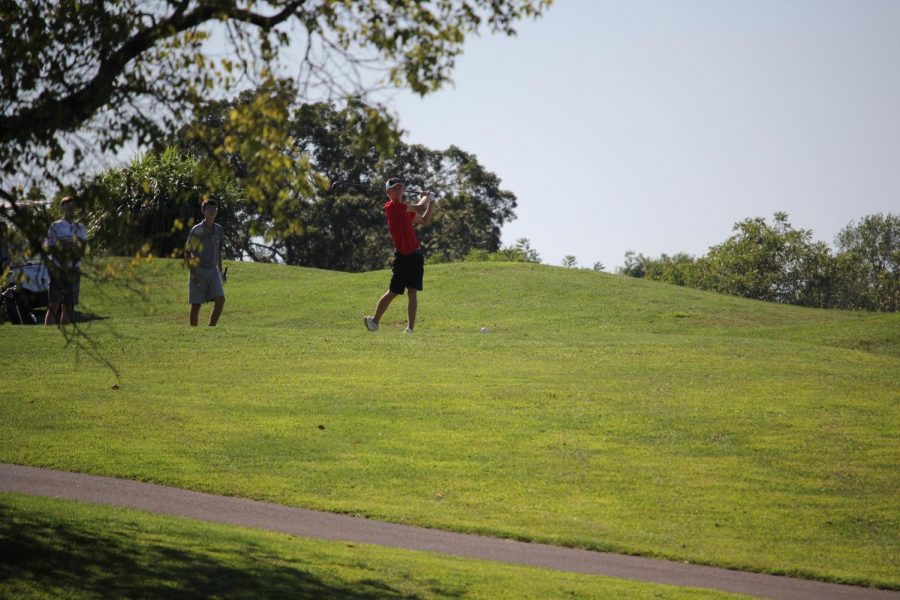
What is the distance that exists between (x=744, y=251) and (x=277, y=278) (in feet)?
227

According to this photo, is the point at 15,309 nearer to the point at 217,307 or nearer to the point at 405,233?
the point at 217,307

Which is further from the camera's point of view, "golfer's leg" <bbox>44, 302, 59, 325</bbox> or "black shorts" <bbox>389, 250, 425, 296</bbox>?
"black shorts" <bbox>389, 250, 425, 296</bbox>

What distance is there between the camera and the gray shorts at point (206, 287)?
67.8 feet

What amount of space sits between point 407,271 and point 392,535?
10.4 meters

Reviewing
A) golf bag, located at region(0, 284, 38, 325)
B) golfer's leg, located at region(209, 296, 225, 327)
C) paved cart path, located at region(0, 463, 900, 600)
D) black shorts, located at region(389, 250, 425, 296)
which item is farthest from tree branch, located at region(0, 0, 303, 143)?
golf bag, located at region(0, 284, 38, 325)

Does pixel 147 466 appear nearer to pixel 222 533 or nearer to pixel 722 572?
pixel 222 533

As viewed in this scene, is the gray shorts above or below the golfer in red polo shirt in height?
below

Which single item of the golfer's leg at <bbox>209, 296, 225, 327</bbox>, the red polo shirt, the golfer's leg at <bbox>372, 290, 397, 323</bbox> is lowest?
the golfer's leg at <bbox>209, 296, 225, 327</bbox>

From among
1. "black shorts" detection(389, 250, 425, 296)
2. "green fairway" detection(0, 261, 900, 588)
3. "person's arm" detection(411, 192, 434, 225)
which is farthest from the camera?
"black shorts" detection(389, 250, 425, 296)

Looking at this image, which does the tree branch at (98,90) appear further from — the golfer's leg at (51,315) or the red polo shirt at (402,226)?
the red polo shirt at (402,226)

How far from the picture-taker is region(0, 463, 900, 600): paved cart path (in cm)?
986

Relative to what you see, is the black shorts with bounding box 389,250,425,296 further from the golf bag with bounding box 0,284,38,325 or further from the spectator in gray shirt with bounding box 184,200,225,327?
the golf bag with bounding box 0,284,38,325

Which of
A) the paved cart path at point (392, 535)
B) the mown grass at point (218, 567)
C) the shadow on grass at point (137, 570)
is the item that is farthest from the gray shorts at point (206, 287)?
the shadow on grass at point (137, 570)

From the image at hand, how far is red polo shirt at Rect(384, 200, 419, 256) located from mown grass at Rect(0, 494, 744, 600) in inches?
415
